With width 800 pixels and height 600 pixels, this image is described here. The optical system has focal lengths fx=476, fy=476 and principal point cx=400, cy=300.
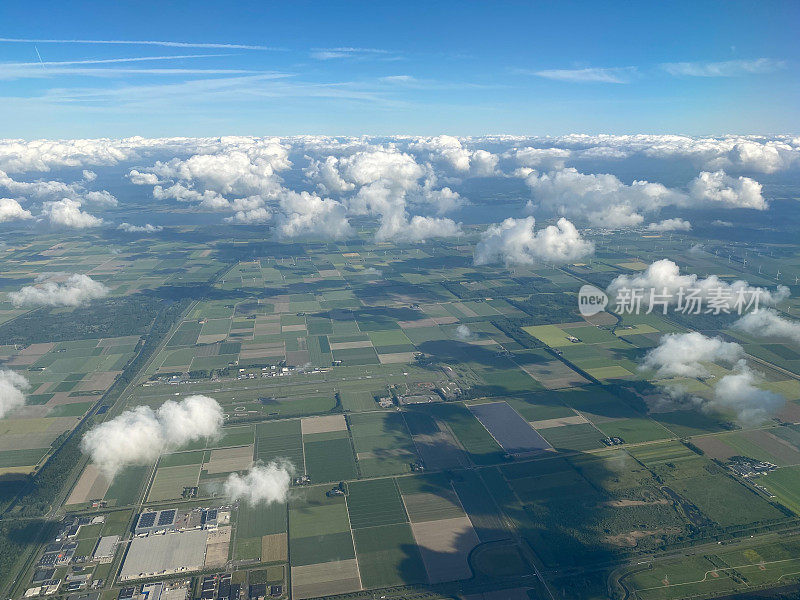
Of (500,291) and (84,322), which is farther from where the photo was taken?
(500,291)

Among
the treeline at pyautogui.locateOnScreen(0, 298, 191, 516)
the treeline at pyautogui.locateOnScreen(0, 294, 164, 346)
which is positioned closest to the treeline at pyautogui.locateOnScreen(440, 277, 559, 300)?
the treeline at pyautogui.locateOnScreen(0, 294, 164, 346)

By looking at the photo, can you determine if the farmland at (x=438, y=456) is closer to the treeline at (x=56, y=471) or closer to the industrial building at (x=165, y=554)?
the treeline at (x=56, y=471)

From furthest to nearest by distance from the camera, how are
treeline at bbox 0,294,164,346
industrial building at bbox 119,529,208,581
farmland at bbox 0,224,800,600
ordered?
treeline at bbox 0,294,164,346, farmland at bbox 0,224,800,600, industrial building at bbox 119,529,208,581

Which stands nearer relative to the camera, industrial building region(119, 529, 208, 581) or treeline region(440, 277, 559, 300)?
industrial building region(119, 529, 208, 581)

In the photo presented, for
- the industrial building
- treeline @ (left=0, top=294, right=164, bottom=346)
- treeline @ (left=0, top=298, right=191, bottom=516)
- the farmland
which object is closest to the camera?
the industrial building

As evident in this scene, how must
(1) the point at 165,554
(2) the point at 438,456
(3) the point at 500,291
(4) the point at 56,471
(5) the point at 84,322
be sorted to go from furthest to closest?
(3) the point at 500,291
(5) the point at 84,322
(2) the point at 438,456
(4) the point at 56,471
(1) the point at 165,554

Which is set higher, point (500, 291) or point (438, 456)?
point (500, 291)

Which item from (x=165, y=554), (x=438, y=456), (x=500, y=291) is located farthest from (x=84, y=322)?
(x=500, y=291)

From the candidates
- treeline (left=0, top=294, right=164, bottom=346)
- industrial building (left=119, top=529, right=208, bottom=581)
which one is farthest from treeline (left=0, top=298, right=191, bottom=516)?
treeline (left=0, top=294, right=164, bottom=346)

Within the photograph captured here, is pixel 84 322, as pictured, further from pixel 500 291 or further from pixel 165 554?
pixel 500 291

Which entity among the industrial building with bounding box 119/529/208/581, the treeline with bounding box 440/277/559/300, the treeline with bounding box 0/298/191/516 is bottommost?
the treeline with bounding box 0/298/191/516

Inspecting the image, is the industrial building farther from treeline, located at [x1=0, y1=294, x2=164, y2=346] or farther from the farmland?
treeline, located at [x1=0, y1=294, x2=164, y2=346]

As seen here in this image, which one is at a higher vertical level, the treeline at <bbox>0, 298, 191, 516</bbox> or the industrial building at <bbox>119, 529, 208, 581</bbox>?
the industrial building at <bbox>119, 529, 208, 581</bbox>
